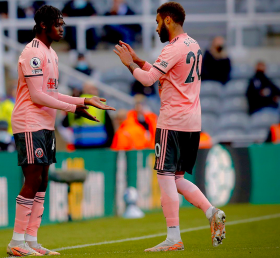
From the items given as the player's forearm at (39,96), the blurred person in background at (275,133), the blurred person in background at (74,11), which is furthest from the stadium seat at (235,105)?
the player's forearm at (39,96)

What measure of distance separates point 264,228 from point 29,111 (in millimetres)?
3708

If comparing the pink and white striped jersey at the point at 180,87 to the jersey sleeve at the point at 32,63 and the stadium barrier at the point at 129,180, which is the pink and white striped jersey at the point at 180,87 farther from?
the stadium barrier at the point at 129,180

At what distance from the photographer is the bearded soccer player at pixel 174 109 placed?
5.79 m

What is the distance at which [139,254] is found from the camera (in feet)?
18.7

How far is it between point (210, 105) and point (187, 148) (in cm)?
909

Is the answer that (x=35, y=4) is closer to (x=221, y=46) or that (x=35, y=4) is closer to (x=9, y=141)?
(x=221, y=46)

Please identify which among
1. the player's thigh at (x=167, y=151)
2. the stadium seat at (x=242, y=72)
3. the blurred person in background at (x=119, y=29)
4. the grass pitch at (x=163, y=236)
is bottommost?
the grass pitch at (x=163, y=236)

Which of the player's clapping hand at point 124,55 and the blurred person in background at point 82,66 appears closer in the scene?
the player's clapping hand at point 124,55

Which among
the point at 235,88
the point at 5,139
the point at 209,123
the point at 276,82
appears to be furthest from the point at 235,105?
the point at 5,139

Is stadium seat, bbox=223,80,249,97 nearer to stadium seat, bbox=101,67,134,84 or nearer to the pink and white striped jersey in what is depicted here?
stadium seat, bbox=101,67,134,84

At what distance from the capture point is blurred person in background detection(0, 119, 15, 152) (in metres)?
11.0

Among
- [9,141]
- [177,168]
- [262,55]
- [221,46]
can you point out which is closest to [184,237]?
[177,168]

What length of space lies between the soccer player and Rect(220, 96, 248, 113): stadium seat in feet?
30.8

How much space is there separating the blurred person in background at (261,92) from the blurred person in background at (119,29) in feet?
10.8
